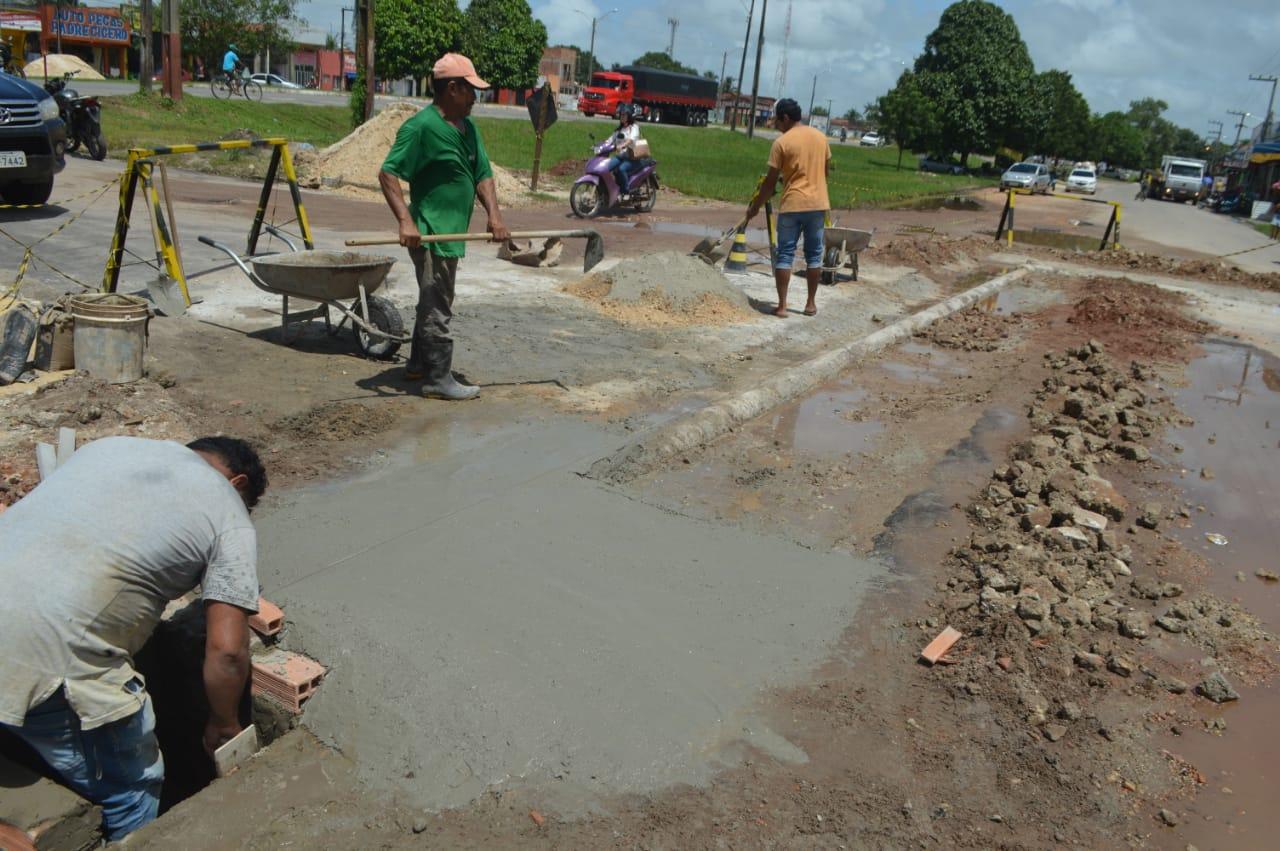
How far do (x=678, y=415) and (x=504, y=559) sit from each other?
2.43m

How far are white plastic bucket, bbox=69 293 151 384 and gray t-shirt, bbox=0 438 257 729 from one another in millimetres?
3165

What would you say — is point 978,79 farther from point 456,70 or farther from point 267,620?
point 267,620

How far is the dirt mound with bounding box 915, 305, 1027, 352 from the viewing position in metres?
9.88

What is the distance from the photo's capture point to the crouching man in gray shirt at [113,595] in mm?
2494

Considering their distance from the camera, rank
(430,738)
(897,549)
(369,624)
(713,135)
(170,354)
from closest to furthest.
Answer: (430,738) → (369,624) → (897,549) → (170,354) → (713,135)

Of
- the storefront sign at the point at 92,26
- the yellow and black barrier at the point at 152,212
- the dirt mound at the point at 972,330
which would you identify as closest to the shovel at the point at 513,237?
the yellow and black barrier at the point at 152,212

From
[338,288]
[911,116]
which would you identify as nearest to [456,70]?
[338,288]

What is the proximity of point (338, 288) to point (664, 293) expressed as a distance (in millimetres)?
3579

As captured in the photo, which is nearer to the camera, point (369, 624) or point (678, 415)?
point (369, 624)

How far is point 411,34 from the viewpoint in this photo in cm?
5347

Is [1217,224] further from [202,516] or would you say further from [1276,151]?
[202,516]

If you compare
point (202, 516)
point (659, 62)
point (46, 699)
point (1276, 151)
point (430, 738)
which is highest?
point (659, 62)

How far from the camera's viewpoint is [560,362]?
7.29 meters

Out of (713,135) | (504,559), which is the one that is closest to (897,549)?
(504,559)
